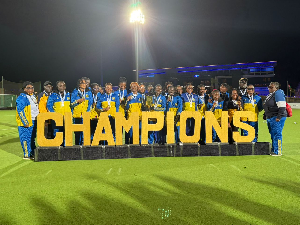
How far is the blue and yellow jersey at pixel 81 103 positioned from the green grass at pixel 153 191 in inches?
61.6

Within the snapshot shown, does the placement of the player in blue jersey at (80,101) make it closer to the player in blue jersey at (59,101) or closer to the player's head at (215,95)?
the player in blue jersey at (59,101)

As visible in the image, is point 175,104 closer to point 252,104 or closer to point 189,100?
point 189,100

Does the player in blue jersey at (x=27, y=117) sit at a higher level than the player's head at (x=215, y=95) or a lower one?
lower

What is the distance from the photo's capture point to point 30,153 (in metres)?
6.40

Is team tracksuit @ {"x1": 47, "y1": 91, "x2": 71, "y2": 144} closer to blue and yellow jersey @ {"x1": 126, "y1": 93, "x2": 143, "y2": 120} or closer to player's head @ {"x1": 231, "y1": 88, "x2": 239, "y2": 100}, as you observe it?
blue and yellow jersey @ {"x1": 126, "y1": 93, "x2": 143, "y2": 120}

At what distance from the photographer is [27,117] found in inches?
244

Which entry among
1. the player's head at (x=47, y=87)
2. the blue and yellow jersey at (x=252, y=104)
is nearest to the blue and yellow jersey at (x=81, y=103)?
the player's head at (x=47, y=87)

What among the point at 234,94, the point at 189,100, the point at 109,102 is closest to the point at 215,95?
the point at 234,94

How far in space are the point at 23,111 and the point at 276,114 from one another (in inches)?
247

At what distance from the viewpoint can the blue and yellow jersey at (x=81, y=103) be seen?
6.83m

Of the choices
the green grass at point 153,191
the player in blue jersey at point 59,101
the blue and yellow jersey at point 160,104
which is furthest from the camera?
the blue and yellow jersey at point 160,104

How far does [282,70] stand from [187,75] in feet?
83.0

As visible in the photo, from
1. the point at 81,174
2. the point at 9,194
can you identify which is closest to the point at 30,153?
the point at 81,174

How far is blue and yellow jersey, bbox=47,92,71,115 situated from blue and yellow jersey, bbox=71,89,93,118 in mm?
157
